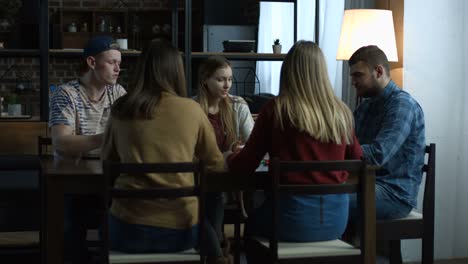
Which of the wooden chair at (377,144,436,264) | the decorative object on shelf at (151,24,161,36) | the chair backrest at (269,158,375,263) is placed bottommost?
the wooden chair at (377,144,436,264)

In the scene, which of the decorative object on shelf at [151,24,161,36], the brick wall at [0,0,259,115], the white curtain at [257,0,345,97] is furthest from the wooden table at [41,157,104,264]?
the decorative object on shelf at [151,24,161,36]

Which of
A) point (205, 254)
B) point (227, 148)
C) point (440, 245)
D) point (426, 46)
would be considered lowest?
point (440, 245)

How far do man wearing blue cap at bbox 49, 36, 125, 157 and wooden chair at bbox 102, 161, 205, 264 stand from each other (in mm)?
759

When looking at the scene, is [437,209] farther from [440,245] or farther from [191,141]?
[191,141]

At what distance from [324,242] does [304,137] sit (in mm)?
399

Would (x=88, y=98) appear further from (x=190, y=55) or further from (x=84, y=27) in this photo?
(x=84, y=27)

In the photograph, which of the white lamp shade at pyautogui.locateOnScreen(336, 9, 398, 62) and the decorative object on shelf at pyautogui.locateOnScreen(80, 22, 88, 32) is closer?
the white lamp shade at pyautogui.locateOnScreen(336, 9, 398, 62)

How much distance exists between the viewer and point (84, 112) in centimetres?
345

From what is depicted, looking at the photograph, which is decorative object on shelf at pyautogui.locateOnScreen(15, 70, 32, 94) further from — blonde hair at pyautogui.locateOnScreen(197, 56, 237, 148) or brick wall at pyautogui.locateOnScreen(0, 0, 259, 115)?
blonde hair at pyautogui.locateOnScreen(197, 56, 237, 148)

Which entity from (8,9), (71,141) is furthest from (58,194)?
(8,9)

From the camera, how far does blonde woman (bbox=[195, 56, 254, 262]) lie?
393 cm

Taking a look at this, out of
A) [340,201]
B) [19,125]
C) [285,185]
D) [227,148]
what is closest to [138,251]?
[285,185]

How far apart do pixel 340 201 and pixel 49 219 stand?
104 cm

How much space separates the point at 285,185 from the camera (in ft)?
8.93
